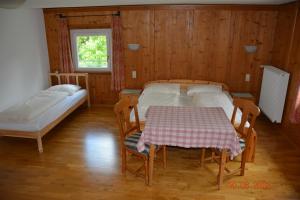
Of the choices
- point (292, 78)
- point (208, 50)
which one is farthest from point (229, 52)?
point (292, 78)

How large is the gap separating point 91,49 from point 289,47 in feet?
12.2

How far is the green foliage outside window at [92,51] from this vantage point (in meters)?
4.92

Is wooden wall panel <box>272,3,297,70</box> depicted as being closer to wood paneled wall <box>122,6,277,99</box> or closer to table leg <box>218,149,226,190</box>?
wood paneled wall <box>122,6,277,99</box>

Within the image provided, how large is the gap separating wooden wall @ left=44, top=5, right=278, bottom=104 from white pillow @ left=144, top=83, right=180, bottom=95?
355 millimetres

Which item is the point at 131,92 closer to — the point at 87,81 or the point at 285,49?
the point at 87,81

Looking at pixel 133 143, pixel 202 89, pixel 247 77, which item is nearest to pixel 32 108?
pixel 133 143

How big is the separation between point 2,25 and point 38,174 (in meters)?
2.59

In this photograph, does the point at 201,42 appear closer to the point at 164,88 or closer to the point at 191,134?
the point at 164,88

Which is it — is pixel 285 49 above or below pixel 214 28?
below

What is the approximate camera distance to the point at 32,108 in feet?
11.7

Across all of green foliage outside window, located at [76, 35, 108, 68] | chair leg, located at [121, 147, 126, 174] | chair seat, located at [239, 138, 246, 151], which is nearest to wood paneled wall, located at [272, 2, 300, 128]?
chair seat, located at [239, 138, 246, 151]

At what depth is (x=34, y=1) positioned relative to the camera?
11.1 ft

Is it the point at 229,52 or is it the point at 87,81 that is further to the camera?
the point at 87,81

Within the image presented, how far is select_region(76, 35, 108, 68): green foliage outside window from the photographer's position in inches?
194
